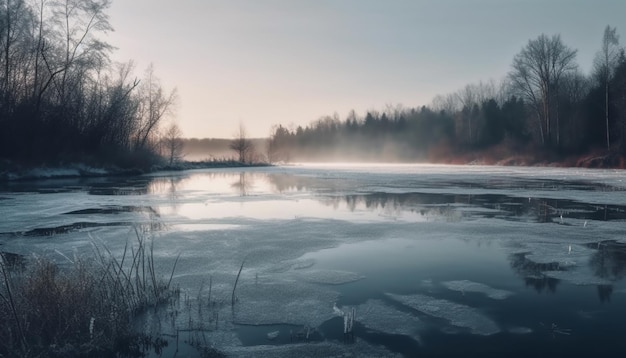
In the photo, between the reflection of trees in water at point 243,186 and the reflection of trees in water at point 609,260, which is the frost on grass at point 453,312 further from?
the reflection of trees in water at point 243,186

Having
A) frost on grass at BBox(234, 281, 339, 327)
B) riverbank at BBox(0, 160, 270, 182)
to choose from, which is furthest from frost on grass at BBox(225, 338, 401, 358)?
riverbank at BBox(0, 160, 270, 182)

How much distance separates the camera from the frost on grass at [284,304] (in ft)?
14.5

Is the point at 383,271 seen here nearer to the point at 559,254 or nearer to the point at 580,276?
the point at 580,276

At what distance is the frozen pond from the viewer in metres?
3.96

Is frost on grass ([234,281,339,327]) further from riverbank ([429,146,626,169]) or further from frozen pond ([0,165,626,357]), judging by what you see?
riverbank ([429,146,626,169])

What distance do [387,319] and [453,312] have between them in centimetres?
74

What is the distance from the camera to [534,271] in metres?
6.06

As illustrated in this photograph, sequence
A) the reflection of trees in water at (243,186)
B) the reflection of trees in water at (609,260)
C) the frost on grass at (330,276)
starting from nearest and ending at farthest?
1. the frost on grass at (330,276)
2. the reflection of trees in water at (609,260)
3. the reflection of trees in water at (243,186)

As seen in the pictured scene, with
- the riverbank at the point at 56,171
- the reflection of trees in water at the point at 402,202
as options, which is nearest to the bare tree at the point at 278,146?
the riverbank at the point at 56,171

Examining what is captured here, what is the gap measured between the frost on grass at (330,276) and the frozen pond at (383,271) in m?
0.01

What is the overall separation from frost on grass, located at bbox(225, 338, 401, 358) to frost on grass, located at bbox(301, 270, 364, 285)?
71.1 inches

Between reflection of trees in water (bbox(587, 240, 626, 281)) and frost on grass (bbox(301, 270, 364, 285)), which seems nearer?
frost on grass (bbox(301, 270, 364, 285))

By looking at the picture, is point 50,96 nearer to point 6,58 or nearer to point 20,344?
point 6,58

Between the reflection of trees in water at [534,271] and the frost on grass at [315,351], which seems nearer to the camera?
the frost on grass at [315,351]
